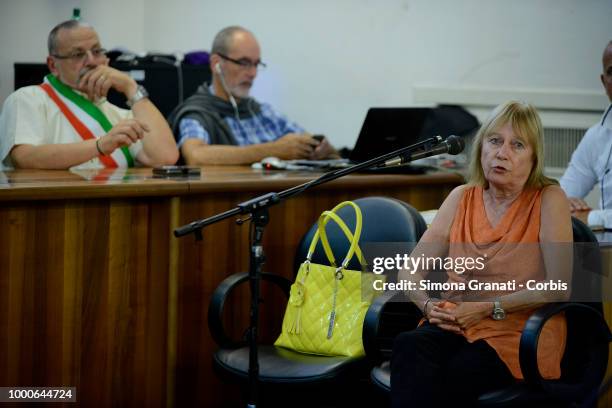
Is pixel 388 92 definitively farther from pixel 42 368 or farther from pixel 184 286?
pixel 42 368

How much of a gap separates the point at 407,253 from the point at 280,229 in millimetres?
690

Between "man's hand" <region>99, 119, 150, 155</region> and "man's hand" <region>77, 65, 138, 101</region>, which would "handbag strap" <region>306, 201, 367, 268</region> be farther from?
"man's hand" <region>77, 65, 138, 101</region>

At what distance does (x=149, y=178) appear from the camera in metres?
2.94

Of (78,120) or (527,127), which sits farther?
(78,120)

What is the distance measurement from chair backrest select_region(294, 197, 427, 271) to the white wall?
2559mm

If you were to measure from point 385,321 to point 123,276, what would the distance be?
81cm

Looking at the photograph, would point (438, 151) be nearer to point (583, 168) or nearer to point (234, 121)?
point (583, 168)

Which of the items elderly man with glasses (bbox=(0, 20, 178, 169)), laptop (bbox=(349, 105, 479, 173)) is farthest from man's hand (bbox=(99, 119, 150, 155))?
laptop (bbox=(349, 105, 479, 173))

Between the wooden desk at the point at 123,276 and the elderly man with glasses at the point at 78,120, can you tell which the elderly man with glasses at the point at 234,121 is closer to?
the elderly man with glasses at the point at 78,120

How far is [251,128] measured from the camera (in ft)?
14.1

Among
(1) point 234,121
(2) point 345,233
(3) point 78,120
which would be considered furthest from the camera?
(1) point 234,121

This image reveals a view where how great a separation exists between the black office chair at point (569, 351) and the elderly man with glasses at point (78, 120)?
140cm

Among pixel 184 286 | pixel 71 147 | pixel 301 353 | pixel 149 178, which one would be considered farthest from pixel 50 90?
pixel 301 353

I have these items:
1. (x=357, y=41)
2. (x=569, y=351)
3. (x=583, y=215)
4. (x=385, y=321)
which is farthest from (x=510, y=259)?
(x=357, y=41)
